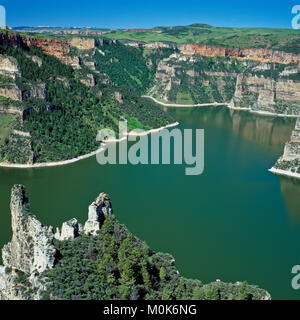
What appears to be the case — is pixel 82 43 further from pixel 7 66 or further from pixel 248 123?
pixel 7 66

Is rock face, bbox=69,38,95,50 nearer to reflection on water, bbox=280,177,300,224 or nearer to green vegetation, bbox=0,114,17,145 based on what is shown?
green vegetation, bbox=0,114,17,145

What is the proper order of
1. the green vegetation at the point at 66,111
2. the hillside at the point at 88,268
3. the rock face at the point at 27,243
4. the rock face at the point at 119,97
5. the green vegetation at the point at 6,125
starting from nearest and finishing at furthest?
the hillside at the point at 88,268 < the rock face at the point at 27,243 < the green vegetation at the point at 6,125 < the green vegetation at the point at 66,111 < the rock face at the point at 119,97

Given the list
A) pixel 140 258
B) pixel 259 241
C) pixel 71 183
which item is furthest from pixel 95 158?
pixel 140 258

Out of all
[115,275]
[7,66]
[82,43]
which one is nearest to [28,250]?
[115,275]

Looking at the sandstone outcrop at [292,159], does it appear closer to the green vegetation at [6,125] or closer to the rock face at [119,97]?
the rock face at [119,97]

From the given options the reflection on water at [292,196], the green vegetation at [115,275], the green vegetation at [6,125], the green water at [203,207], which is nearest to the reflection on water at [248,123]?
the green water at [203,207]
